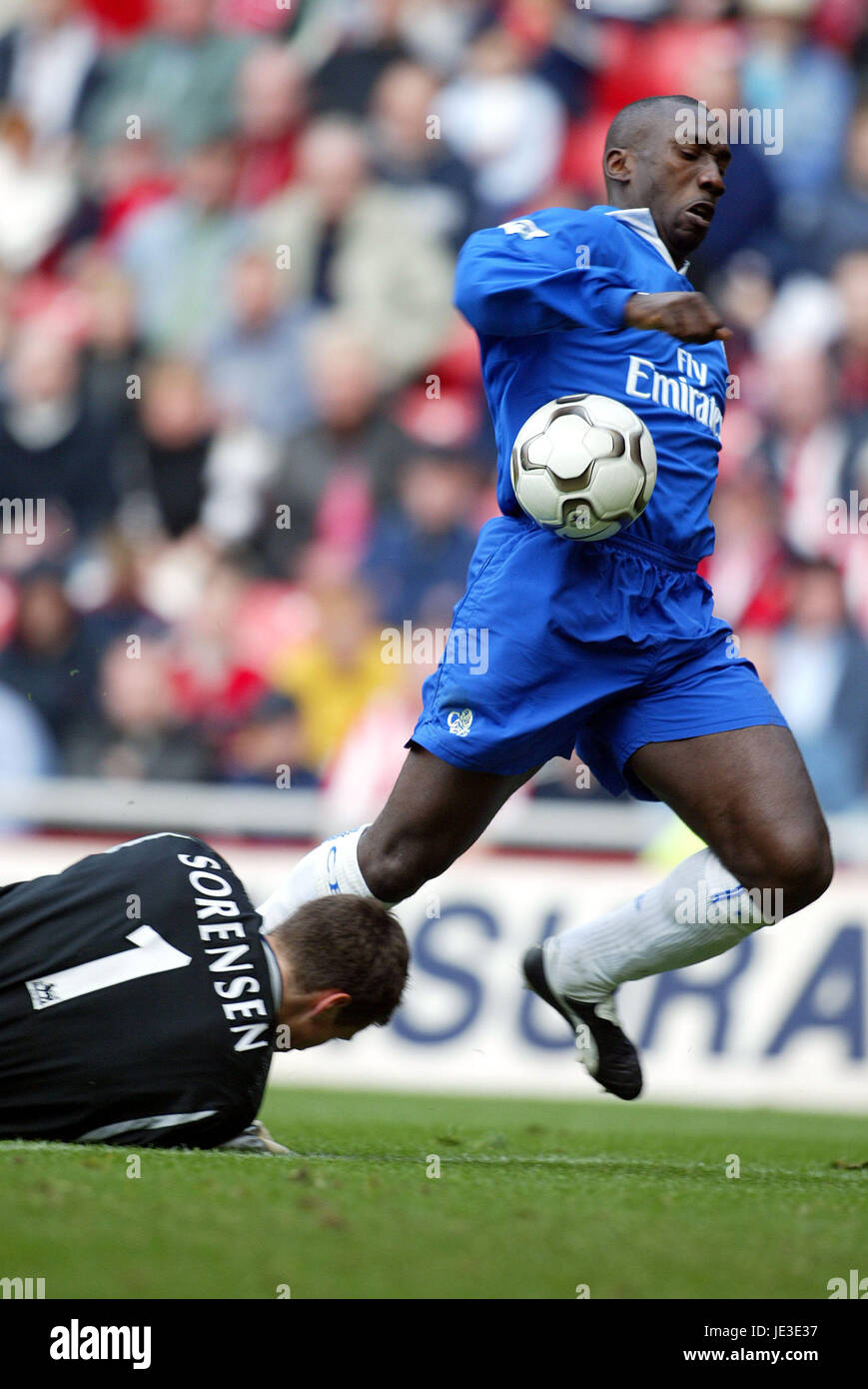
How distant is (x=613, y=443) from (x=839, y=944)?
417cm

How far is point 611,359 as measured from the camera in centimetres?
449

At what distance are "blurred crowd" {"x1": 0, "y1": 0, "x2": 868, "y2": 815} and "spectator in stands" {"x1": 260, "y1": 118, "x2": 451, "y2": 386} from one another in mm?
17

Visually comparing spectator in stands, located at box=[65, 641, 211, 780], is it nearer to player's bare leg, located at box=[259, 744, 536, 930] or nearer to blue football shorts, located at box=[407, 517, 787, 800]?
player's bare leg, located at box=[259, 744, 536, 930]

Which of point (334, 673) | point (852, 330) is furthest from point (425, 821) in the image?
point (852, 330)

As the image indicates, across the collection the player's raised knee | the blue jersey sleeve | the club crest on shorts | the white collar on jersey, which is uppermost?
the white collar on jersey

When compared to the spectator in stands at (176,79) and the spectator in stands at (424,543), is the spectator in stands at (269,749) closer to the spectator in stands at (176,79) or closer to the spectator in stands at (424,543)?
the spectator in stands at (424,543)

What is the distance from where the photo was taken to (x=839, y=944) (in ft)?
25.4

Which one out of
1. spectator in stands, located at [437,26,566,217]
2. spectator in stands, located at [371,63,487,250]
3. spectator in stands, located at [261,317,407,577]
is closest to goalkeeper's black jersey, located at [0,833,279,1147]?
spectator in stands, located at [261,317,407,577]

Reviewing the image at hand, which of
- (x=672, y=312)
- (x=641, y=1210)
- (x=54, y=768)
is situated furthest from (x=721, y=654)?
(x=54, y=768)

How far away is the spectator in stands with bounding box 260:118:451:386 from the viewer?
9523 mm

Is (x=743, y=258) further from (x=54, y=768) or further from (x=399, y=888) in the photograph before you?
(x=399, y=888)

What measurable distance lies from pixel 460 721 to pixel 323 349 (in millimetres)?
5555
